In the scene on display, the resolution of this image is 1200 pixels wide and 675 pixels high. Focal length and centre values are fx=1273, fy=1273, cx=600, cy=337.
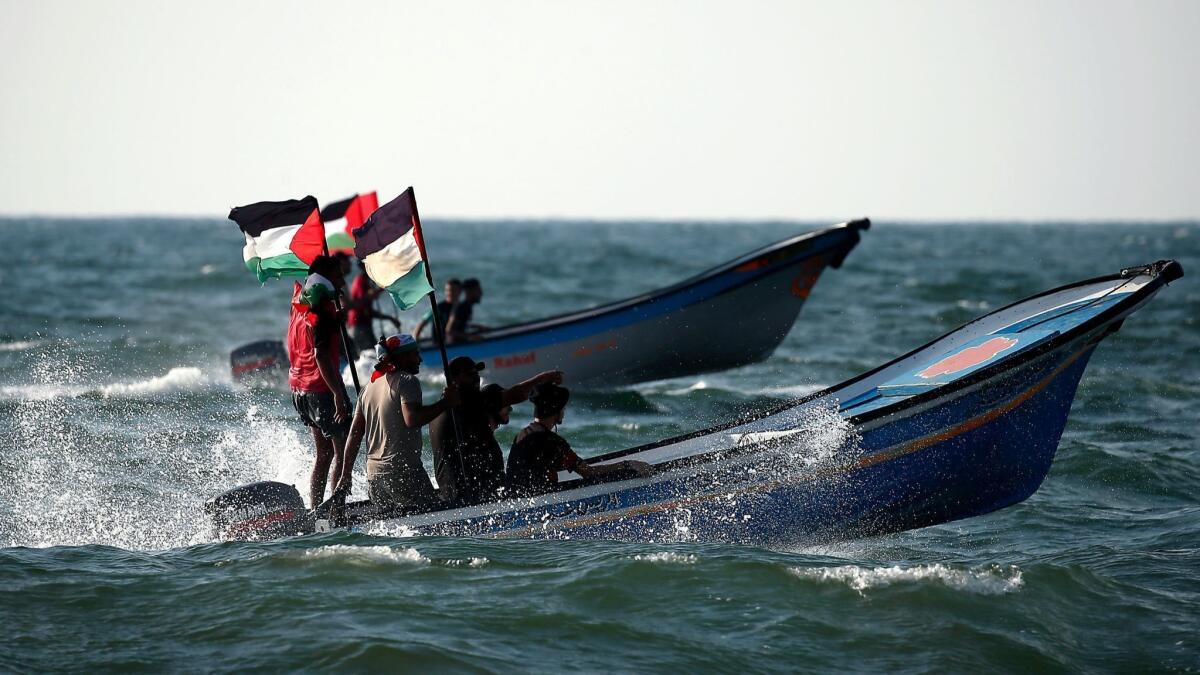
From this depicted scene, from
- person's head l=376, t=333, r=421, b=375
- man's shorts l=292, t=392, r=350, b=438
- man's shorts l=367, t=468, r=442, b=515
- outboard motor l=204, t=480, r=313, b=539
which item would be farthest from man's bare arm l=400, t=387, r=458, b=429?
outboard motor l=204, t=480, r=313, b=539

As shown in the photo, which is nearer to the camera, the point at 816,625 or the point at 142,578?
the point at 816,625

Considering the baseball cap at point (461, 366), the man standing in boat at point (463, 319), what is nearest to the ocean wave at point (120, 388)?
the man standing in boat at point (463, 319)

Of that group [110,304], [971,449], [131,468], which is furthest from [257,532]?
[110,304]

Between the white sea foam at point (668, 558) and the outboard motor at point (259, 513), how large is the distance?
241cm

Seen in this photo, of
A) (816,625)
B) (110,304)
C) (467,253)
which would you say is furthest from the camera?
(467,253)

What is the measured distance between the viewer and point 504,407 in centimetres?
843

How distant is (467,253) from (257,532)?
57.2 metres

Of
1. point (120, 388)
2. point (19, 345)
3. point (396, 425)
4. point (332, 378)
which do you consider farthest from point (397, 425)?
point (19, 345)

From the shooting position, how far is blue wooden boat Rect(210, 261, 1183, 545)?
828cm

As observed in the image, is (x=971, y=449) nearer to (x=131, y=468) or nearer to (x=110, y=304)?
(x=131, y=468)

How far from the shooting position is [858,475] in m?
8.43

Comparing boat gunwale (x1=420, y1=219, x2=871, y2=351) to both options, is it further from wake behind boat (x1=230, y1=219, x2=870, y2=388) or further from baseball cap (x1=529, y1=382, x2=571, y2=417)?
baseball cap (x1=529, y1=382, x2=571, y2=417)

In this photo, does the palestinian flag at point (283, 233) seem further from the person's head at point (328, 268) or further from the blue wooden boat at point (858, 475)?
the blue wooden boat at point (858, 475)

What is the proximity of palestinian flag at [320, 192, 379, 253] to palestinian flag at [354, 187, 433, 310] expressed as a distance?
4.80 m
